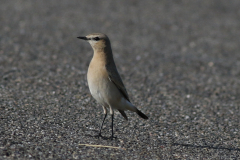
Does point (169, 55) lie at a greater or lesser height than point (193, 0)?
lesser

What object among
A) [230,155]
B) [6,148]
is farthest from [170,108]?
[6,148]

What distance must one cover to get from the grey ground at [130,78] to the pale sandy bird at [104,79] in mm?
661

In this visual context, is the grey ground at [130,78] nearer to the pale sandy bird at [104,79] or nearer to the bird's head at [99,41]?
the pale sandy bird at [104,79]

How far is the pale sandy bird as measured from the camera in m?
5.70

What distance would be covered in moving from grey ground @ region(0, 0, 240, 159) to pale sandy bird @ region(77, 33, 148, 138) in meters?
0.66

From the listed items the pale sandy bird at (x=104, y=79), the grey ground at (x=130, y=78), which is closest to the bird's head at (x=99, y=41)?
the pale sandy bird at (x=104, y=79)

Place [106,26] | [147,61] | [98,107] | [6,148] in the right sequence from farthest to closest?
[106,26]
[147,61]
[98,107]
[6,148]

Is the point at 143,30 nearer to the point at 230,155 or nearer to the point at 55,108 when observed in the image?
the point at 55,108

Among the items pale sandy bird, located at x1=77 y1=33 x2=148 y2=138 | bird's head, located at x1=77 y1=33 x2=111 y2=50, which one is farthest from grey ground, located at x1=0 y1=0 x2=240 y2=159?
bird's head, located at x1=77 y1=33 x2=111 y2=50

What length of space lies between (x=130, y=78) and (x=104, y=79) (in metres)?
4.04

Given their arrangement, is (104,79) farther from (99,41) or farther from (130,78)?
(130,78)

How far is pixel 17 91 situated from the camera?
767 cm

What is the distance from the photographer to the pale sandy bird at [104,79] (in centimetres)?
570

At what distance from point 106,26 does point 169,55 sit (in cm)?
320
